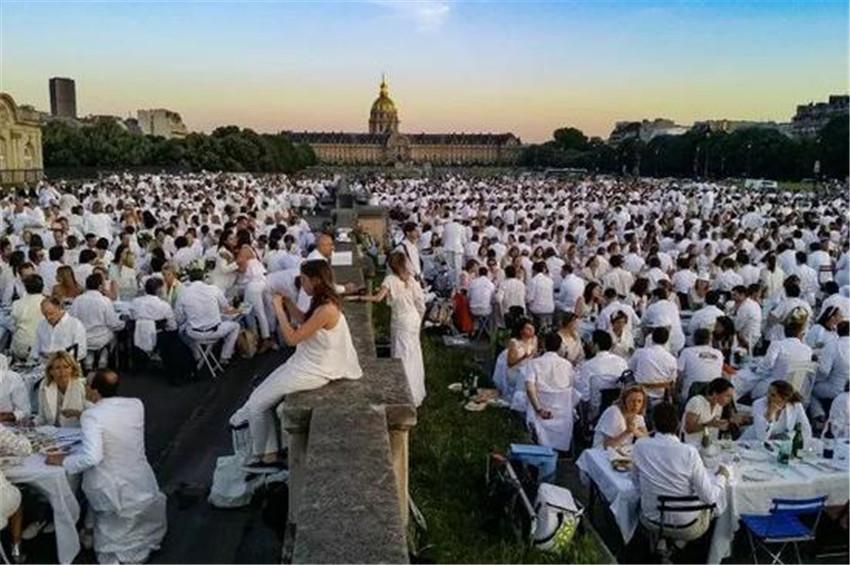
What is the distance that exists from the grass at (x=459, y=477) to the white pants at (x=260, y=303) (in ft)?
7.73

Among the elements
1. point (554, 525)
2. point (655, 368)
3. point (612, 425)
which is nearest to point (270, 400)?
point (554, 525)

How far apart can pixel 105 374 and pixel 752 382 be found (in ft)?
22.7

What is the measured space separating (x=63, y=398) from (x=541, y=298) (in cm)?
815

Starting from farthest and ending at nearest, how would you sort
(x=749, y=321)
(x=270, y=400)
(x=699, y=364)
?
(x=749, y=321) < (x=699, y=364) < (x=270, y=400)

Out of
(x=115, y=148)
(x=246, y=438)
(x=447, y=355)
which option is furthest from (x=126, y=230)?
(x=115, y=148)

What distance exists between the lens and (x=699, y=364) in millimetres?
8922

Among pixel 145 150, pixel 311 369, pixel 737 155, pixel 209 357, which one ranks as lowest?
pixel 209 357

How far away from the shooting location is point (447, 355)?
12.4m

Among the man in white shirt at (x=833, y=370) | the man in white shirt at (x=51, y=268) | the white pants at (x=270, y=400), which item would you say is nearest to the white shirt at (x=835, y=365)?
the man in white shirt at (x=833, y=370)

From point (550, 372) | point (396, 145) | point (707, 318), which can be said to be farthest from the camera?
point (396, 145)

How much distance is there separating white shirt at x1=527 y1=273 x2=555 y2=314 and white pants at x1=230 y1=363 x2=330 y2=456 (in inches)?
318

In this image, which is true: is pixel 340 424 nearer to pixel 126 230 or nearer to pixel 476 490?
pixel 476 490

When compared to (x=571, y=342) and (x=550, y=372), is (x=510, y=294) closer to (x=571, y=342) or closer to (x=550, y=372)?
(x=571, y=342)

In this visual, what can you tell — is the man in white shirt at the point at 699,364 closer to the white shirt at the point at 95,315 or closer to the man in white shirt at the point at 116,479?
the man in white shirt at the point at 116,479
